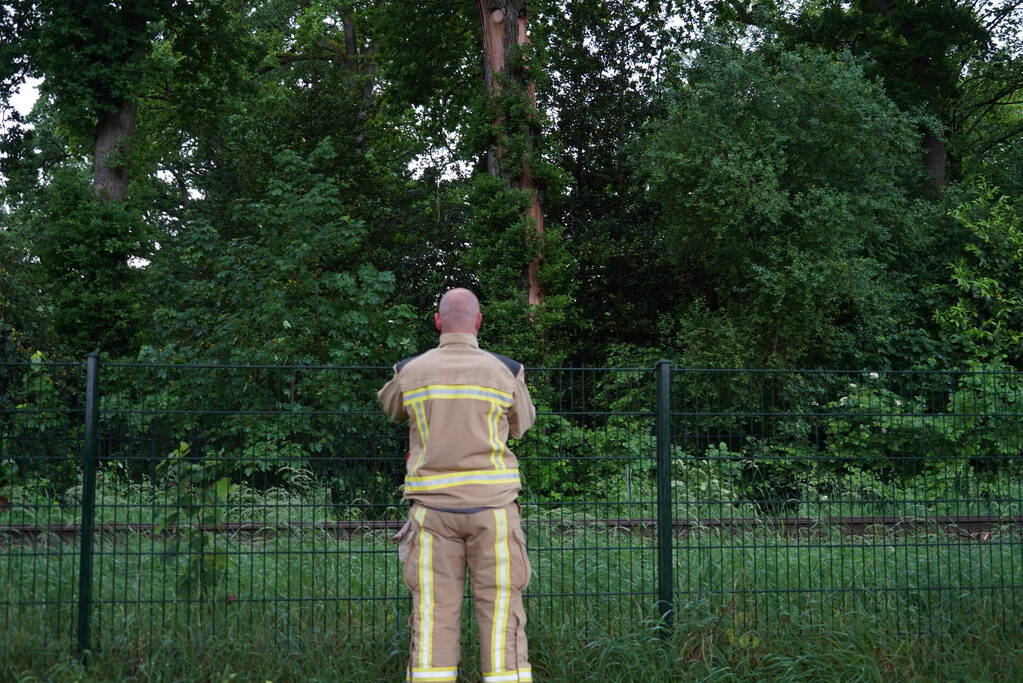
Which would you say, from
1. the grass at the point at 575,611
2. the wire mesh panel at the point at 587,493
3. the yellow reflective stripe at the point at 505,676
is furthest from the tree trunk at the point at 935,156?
the yellow reflective stripe at the point at 505,676

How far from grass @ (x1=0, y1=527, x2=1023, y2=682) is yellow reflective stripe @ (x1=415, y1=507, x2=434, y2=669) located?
1175 millimetres

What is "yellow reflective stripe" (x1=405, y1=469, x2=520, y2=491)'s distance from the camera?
478 cm

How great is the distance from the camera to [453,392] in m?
4.80

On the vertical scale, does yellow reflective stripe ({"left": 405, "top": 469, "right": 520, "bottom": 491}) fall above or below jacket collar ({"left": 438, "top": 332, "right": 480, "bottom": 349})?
below

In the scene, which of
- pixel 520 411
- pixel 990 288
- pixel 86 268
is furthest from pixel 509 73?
pixel 520 411

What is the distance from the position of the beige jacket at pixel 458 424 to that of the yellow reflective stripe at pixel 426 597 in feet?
0.63

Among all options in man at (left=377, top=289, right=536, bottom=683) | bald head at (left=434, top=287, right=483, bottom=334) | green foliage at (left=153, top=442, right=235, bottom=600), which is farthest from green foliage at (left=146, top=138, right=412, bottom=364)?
man at (left=377, top=289, right=536, bottom=683)

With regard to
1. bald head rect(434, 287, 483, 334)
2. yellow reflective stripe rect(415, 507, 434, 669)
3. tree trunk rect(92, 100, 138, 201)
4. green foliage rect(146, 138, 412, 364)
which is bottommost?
yellow reflective stripe rect(415, 507, 434, 669)

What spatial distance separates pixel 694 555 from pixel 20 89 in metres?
19.5

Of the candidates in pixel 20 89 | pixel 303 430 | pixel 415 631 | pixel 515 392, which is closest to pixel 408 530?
pixel 415 631

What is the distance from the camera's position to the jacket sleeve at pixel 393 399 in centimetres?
495

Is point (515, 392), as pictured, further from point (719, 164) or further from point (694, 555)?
point (719, 164)

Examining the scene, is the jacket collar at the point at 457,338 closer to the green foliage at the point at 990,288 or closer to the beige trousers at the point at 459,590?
the beige trousers at the point at 459,590

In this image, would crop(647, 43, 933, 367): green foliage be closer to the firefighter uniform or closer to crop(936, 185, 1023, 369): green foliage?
crop(936, 185, 1023, 369): green foliage
